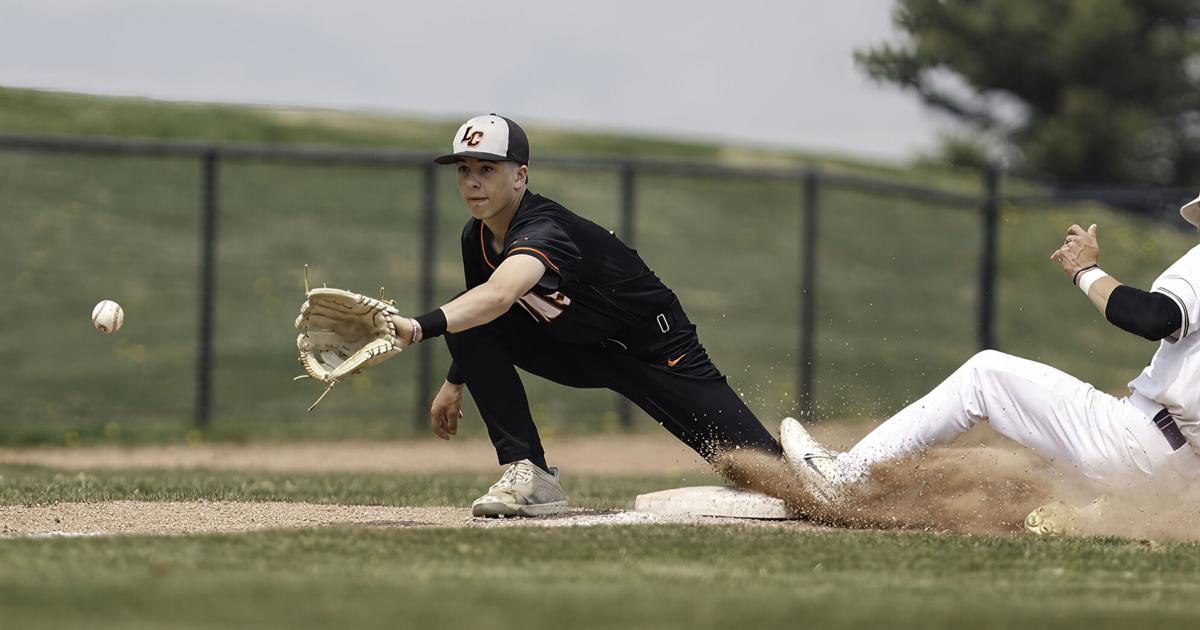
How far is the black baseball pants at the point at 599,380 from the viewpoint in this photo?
6023mm

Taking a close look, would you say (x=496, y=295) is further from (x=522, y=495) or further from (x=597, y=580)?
(x=597, y=580)

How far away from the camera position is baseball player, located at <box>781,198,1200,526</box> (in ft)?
16.8

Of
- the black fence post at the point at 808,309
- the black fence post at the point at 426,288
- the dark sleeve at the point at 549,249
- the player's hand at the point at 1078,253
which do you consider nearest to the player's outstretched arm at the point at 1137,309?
the player's hand at the point at 1078,253

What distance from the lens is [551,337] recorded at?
6.14 metres

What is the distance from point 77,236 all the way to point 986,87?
53.9ft

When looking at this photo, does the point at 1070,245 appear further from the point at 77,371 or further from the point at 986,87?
the point at 986,87

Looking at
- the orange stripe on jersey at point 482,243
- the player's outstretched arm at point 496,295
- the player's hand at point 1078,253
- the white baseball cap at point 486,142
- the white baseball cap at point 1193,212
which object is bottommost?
the player's outstretched arm at point 496,295

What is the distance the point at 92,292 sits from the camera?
18891mm

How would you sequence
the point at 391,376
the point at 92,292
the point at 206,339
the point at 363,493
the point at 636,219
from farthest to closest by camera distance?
the point at 636,219, the point at 92,292, the point at 391,376, the point at 206,339, the point at 363,493

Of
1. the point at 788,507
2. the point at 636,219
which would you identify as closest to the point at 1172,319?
the point at 788,507

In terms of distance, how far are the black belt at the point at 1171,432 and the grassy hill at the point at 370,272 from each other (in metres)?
8.05

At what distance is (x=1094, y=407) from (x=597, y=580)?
84.4 inches

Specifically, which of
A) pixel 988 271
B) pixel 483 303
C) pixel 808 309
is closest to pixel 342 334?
pixel 483 303

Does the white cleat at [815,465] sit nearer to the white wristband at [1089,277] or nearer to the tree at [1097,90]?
the white wristband at [1089,277]
